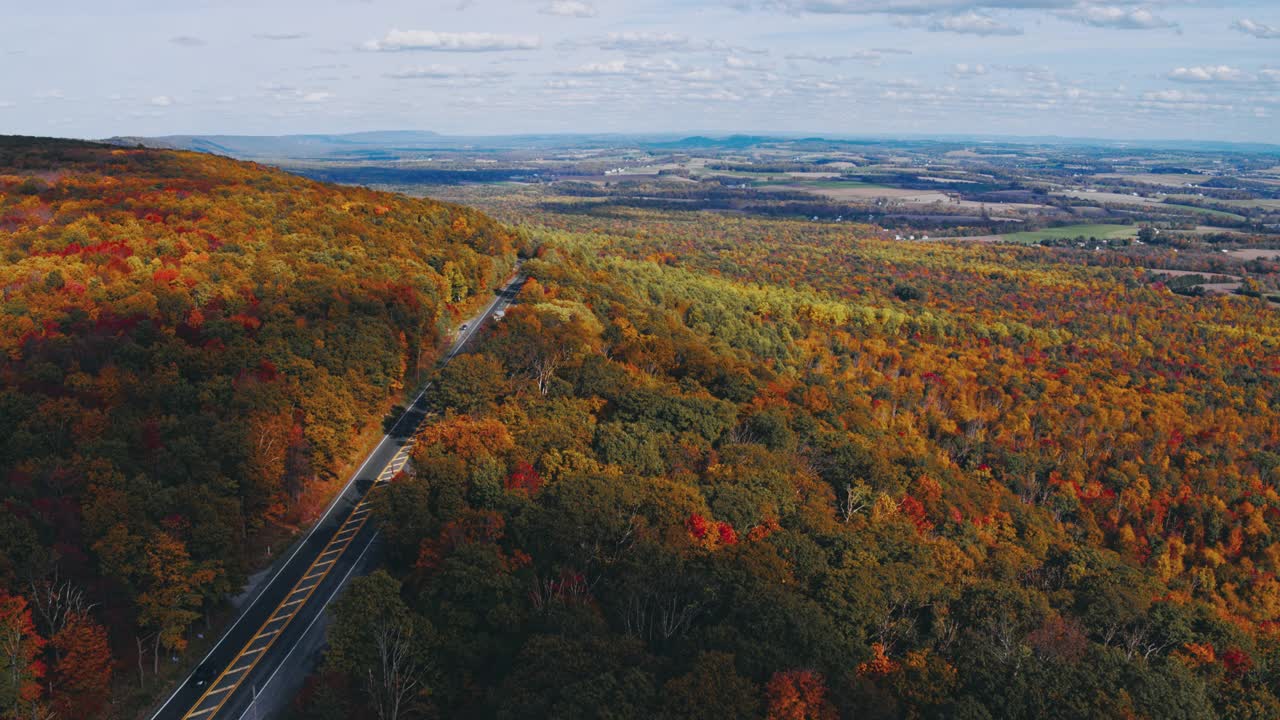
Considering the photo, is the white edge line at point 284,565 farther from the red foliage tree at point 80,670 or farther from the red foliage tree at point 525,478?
the red foliage tree at point 525,478

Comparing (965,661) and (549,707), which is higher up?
(549,707)

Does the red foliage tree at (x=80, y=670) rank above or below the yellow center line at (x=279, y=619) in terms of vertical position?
above

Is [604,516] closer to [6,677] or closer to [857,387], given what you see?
[6,677]

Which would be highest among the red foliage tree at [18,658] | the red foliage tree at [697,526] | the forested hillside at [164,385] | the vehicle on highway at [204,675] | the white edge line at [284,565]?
the forested hillside at [164,385]

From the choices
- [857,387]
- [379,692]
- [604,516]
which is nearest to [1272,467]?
[857,387]

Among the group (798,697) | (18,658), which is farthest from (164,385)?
(798,697)

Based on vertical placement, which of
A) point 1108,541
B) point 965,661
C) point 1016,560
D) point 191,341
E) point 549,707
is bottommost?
point 1108,541

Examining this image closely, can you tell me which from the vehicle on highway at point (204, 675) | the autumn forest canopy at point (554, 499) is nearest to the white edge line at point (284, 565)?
the vehicle on highway at point (204, 675)
